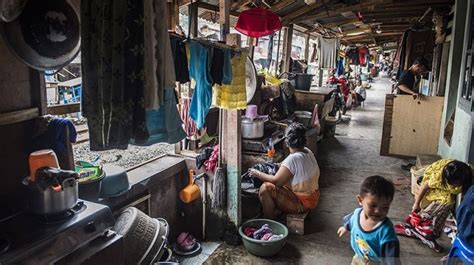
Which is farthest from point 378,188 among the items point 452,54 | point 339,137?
point 339,137

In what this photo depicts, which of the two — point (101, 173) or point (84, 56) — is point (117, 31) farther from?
point (101, 173)

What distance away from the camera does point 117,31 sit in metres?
1.71

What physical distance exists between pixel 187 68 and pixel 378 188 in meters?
1.64

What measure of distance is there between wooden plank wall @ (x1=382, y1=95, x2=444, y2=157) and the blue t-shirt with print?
5.37 m

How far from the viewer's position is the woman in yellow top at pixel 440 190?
3.41m

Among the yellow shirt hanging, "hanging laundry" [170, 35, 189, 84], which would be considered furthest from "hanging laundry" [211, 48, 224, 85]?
the yellow shirt hanging

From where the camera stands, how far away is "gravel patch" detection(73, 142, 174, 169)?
402cm

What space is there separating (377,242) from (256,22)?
3013 millimetres

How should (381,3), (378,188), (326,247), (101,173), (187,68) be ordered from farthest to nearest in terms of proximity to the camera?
(381,3) < (326,247) < (101,173) < (187,68) < (378,188)

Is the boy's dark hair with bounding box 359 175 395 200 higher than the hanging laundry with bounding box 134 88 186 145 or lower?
lower

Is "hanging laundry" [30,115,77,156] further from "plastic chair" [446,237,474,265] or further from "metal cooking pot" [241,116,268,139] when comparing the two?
"plastic chair" [446,237,474,265]

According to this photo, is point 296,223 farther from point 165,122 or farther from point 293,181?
point 165,122

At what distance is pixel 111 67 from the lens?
1.72 m

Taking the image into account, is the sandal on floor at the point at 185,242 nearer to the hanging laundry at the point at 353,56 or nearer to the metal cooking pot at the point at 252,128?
the metal cooking pot at the point at 252,128
